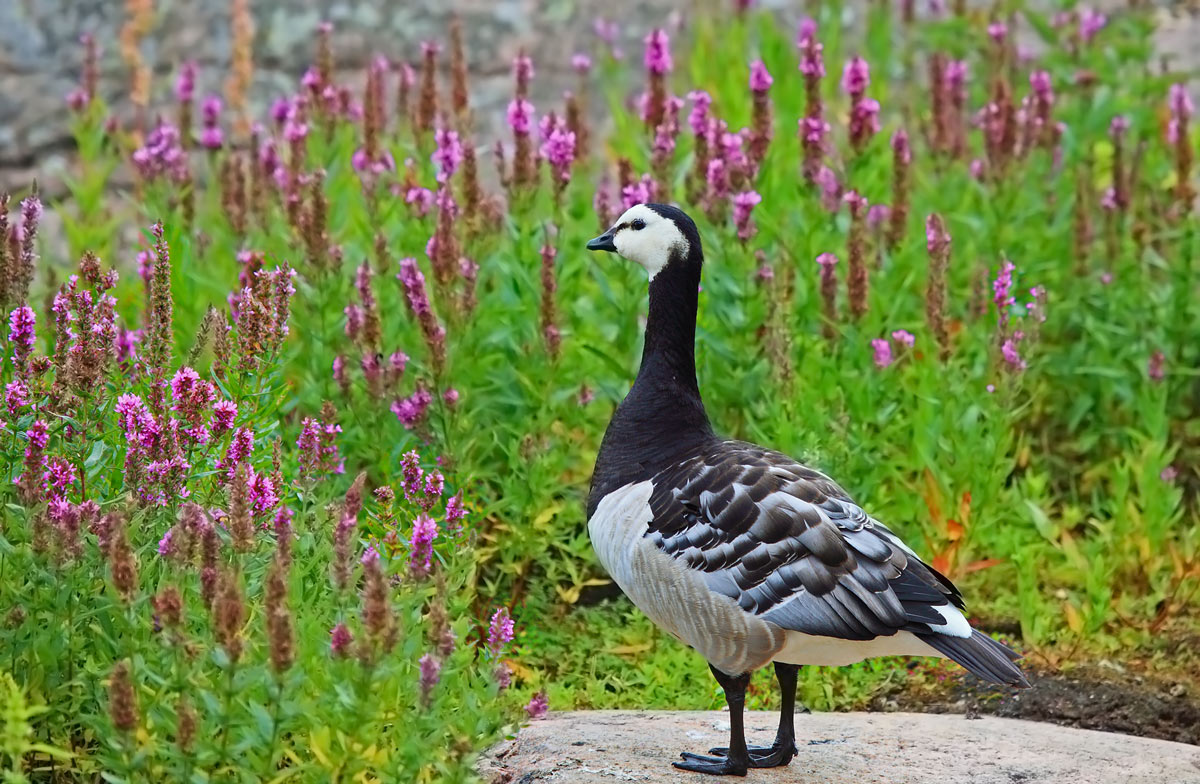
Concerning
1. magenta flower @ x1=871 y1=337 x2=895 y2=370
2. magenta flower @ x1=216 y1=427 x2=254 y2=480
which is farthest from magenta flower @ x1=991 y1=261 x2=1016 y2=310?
magenta flower @ x1=216 y1=427 x2=254 y2=480

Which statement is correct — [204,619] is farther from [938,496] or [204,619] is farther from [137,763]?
[938,496]

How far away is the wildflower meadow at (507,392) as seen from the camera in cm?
379

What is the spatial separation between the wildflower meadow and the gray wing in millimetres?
641

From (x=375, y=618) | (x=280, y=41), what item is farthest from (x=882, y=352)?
Answer: (x=280, y=41)

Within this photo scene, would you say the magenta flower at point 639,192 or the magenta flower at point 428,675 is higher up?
the magenta flower at point 639,192

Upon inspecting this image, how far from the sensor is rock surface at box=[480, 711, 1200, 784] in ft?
14.2

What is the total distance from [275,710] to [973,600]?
3416mm

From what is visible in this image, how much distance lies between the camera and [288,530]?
3721mm

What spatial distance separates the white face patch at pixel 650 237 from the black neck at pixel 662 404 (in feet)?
0.13

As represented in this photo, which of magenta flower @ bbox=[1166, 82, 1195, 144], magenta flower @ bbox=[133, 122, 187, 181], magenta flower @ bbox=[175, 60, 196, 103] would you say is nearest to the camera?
magenta flower @ bbox=[133, 122, 187, 181]

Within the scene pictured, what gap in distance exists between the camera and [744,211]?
6.18 meters

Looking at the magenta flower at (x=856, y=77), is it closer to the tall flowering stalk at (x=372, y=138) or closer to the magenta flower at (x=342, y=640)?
the tall flowering stalk at (x=372, y=138)

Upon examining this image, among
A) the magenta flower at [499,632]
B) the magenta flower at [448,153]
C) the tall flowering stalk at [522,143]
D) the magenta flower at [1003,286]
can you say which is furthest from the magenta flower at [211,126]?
the magenta flower at [499,632]

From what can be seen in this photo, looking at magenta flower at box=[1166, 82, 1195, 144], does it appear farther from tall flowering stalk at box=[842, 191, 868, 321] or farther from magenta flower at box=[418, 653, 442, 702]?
magenta flower at box=[418, 653, 442, 702]
